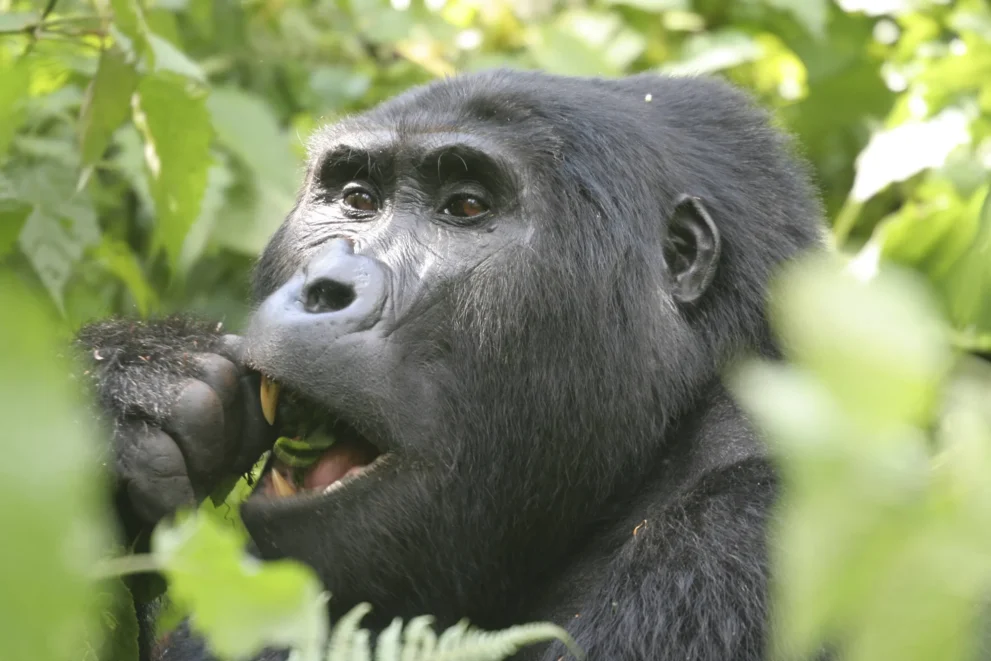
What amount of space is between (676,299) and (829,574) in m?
2.22

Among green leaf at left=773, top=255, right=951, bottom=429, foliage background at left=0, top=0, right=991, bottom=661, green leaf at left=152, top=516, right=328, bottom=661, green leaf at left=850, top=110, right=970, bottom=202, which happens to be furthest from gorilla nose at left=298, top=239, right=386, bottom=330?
green leaf at left=850, top=110, right=970, bottom=202

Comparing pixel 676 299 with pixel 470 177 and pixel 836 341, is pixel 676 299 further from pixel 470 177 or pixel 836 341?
pixel 836 341

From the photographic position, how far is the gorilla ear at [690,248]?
314 cm

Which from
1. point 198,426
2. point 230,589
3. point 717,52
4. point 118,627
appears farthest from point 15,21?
point 717,52

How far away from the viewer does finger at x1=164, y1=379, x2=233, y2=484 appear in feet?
9.16

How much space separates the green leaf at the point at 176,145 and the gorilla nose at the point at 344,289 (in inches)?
24.4

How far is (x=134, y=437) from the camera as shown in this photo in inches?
109

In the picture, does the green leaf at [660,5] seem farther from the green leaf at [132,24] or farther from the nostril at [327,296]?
the nostril at [327,296]

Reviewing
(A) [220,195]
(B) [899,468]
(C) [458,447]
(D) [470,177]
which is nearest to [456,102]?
(D) [470,177]

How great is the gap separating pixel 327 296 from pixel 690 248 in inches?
38.3

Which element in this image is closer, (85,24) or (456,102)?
(456,102)

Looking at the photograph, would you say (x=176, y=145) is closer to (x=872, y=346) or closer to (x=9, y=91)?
(x=9, y=91)

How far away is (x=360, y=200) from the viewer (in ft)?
10.8

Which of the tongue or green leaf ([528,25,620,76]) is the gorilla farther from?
green leaf ([528,25,620,76])
